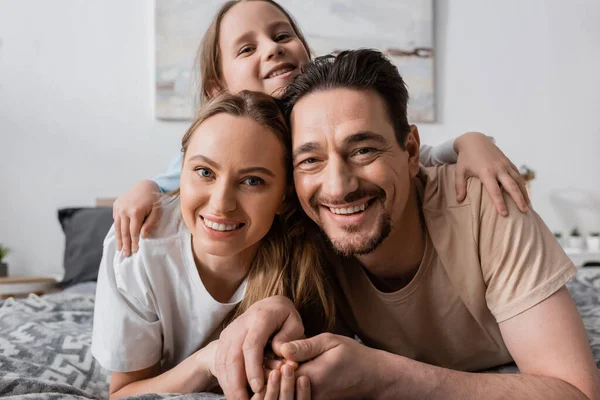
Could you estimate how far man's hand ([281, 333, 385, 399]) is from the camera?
0.92 meters

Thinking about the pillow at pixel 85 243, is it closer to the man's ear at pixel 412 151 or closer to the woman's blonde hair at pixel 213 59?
the woman's blonde hair at pixel 213 59

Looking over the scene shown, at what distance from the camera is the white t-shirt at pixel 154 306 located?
4.01ft

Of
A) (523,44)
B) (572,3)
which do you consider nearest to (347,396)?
(523,44)

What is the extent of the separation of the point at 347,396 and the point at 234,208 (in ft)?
1.43

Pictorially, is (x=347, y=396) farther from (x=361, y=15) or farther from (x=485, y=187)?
(x=361, y=15)

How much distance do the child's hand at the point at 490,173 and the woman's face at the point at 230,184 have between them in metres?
0.42

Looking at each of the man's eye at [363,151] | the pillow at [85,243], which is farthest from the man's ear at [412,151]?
the pillow at [85,243]

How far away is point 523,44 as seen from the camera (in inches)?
149

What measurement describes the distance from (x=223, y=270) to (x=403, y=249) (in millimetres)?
421

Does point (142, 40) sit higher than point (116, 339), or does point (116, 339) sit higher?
point (142, 40)

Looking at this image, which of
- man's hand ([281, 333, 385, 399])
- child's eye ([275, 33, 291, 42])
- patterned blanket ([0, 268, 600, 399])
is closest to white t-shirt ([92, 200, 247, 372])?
patterned blanket ([0, 268, 600, 399])

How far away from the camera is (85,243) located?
106 inches

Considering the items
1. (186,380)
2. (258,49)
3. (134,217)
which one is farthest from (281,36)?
(186,380)

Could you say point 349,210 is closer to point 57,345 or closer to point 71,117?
point 57,345
